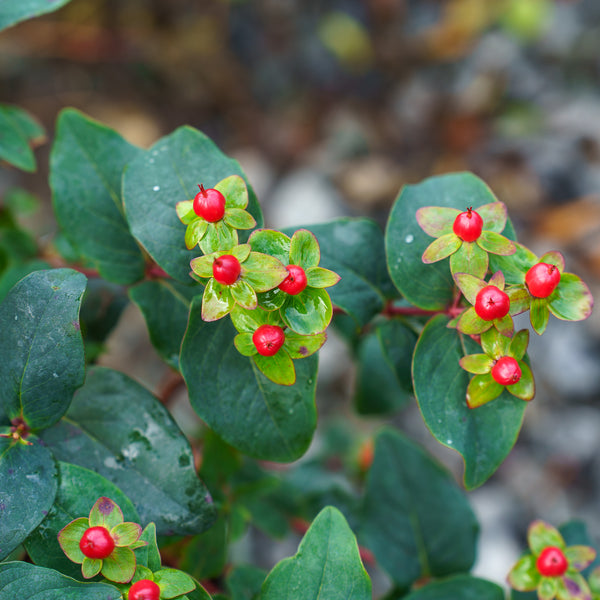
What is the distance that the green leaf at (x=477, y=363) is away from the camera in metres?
0.58

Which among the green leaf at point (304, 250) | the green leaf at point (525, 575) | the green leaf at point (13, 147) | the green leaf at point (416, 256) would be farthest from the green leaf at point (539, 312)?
the green leaf at point (13, 147)

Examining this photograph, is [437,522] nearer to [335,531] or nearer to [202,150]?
[335,531]

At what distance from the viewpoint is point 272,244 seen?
0.56m

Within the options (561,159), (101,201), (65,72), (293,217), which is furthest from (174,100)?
(101,201)

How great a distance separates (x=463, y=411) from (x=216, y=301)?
0.29 meters

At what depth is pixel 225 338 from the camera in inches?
24.6

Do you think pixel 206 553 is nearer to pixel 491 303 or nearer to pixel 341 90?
pixel 491 303

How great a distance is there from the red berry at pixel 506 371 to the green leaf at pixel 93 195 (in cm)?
45

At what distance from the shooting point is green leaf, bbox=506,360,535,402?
587 mm

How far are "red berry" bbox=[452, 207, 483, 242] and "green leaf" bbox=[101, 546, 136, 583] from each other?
433mm

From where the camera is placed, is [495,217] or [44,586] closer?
[44,586]

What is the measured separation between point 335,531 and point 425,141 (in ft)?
5.77

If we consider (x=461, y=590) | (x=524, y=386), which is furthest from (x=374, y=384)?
(x=524, y=386)

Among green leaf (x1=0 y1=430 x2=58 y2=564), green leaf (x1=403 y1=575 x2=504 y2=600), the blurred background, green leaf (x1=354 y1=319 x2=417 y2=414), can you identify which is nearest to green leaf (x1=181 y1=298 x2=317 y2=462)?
green leaf (x1=0 y1=430 x2=58 y2=564)
